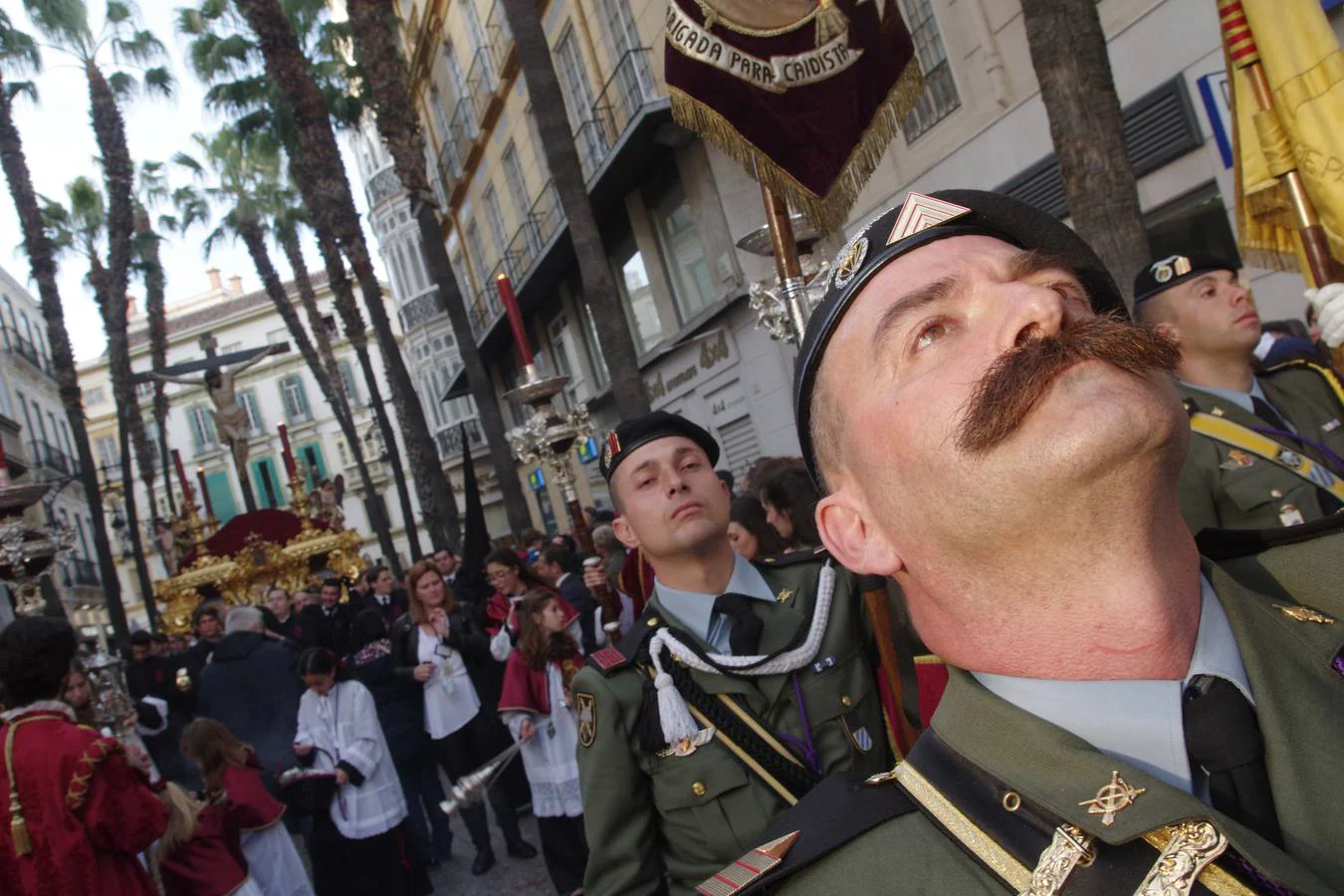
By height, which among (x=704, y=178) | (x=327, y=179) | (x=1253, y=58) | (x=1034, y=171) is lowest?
A: (x=1253, y=58)

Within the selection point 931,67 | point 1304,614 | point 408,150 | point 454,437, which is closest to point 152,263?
point 454,437

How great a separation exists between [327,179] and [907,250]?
21.5 m

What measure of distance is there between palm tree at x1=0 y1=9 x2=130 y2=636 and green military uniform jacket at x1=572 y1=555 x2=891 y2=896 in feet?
72.9

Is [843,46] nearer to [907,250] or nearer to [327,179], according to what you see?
[907,250]

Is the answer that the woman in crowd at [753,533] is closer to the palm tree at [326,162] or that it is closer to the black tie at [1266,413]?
the black tie at [1266,413]

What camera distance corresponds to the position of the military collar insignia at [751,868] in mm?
1497

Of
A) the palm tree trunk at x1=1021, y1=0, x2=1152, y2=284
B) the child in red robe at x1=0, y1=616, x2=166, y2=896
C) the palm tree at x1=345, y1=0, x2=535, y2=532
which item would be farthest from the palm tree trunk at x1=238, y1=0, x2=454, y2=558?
the child in red robe at x1=0, y1=616, x2=166, y2=896

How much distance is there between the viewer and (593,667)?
3.09 meters

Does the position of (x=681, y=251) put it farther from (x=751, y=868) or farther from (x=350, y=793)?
(x=751, y=868)

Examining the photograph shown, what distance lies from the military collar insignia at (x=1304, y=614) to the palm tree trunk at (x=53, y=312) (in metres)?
24.0

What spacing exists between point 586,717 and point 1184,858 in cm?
194

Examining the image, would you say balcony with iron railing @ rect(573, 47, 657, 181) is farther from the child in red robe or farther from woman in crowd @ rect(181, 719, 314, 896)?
the child in red robe

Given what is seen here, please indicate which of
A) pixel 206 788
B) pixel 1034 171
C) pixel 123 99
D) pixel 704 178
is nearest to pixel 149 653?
pixel 206 788

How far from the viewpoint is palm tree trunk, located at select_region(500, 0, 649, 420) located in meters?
10.4
